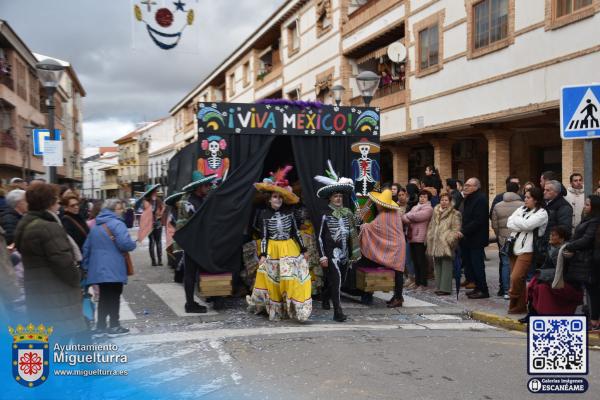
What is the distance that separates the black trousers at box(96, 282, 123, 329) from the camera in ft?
23.5

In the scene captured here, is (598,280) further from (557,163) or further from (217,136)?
(557,163)

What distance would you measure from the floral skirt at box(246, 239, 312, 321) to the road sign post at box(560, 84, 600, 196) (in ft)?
12.1

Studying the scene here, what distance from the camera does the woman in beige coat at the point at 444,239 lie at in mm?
9844

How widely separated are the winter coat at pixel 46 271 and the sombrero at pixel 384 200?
198 inches

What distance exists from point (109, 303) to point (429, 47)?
14.3 metres

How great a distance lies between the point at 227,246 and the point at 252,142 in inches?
65.8

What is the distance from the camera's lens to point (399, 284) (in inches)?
364

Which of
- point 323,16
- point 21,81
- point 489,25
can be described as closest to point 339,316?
point 489,25

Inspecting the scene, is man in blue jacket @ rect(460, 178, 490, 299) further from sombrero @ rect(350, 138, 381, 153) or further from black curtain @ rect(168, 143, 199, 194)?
black curtain @ rect(168, 143, 199, 194)

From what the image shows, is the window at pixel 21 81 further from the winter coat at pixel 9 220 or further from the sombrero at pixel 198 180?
the winter coat at pixel 9 220

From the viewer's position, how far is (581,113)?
6852 mm

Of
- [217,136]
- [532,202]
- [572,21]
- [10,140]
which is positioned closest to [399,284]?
[532,202]

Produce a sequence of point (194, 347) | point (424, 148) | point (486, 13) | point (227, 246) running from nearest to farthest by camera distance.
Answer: point (194, 347), point (227, 246), point (486, 13), point (424, 148)

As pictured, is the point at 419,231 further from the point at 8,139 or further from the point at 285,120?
the point at 8,139
